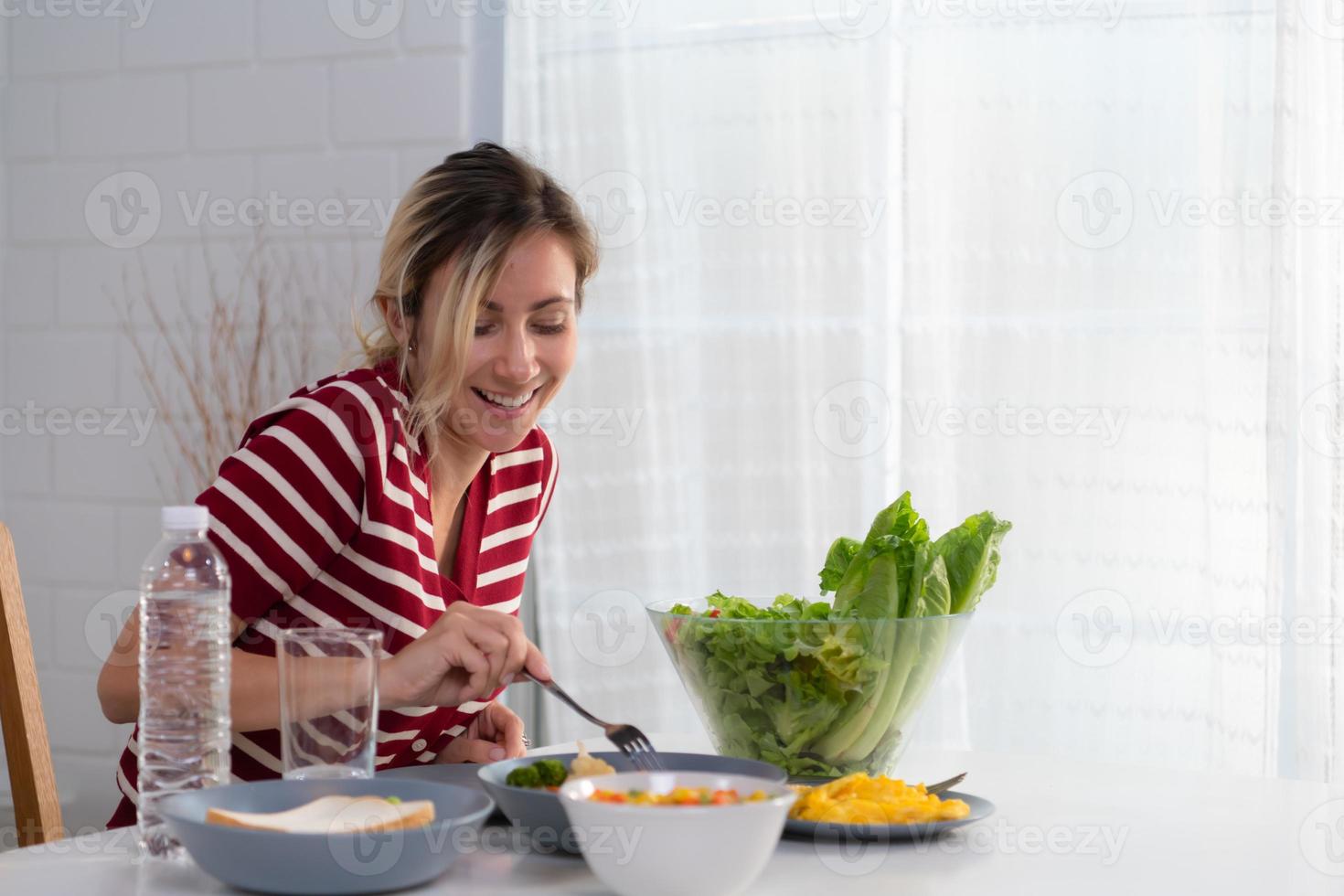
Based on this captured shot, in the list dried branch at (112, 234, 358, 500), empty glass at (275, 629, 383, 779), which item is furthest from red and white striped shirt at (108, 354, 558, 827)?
dried branch at (112, 234, 358, 500)

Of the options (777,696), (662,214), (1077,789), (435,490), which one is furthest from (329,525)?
(662,214)

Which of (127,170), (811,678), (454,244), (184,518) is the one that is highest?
(127,170)

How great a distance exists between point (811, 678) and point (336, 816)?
0.38m

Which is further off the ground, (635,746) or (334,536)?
(334,536)

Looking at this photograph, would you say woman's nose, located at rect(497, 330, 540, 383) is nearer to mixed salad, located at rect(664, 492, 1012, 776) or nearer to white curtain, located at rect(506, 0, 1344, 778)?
mixed salad, located at rect(664, 492, 1012, 776)

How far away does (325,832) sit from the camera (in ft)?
2.59

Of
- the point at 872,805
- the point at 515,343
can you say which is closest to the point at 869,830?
the point at 872,805

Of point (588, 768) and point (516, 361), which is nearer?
point (588, 768)

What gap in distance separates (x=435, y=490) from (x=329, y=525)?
0.23 metres

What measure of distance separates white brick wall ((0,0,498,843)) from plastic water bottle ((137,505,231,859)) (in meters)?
1.53

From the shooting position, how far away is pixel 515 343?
4.73 ft

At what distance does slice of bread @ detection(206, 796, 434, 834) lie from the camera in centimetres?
82

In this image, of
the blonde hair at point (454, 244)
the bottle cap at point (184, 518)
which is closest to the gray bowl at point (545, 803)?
the bottle cap at point (184, 518)

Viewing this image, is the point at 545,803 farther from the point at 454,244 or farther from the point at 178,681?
the point at 454,244
